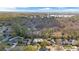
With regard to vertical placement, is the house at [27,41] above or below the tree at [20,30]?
below

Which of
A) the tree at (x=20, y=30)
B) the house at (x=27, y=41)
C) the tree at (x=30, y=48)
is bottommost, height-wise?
the tree at (x=30, y=48)

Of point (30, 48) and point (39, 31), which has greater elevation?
point (39, 31)

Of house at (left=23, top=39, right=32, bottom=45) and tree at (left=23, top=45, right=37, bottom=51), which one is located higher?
house at (left=23, top=39, right=32, bottom=45)

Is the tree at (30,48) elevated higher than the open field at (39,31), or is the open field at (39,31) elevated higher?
the open field at (39,31)

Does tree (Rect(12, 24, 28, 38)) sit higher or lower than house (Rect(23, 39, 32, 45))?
higher

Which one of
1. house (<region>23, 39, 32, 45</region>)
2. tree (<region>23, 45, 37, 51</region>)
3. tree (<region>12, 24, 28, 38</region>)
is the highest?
tree (<region>12, 24, 28, 38</region>)

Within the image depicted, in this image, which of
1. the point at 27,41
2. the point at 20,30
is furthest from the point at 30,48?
the point at 20,30

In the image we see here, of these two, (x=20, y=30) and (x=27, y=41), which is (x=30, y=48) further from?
(x=20, y=30)
